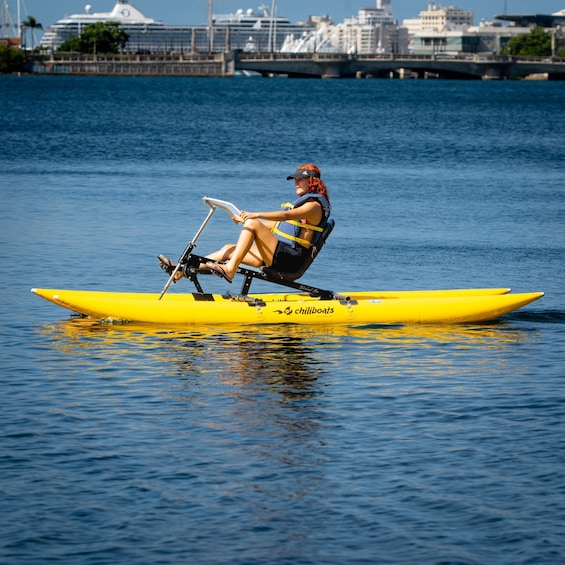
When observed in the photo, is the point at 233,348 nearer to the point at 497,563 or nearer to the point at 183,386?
the point at 183,386

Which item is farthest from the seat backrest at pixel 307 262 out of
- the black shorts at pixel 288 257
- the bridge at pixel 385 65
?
the bridge at pixel 385 65

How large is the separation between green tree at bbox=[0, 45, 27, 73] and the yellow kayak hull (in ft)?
519

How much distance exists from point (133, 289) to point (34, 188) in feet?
49.6

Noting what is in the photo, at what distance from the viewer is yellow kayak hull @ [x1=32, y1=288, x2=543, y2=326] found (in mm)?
13961

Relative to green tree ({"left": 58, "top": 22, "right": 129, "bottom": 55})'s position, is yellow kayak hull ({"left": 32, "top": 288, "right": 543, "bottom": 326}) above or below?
below

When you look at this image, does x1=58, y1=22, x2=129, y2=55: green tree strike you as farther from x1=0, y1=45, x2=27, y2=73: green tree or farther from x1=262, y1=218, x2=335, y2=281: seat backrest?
x1=262, y1=218, x2=335, y2=281: seat backrest

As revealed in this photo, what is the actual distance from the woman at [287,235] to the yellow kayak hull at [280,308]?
404mm

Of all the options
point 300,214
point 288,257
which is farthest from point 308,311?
point 300,214

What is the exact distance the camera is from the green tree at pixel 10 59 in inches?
6550

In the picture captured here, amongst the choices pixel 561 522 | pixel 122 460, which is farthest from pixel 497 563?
pixel 122 460

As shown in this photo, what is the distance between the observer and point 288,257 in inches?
551

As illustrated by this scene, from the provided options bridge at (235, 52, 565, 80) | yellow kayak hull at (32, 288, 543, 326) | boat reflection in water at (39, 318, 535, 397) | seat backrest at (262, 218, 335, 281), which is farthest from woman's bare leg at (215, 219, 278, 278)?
bridge at (235, 52, 565, 80)

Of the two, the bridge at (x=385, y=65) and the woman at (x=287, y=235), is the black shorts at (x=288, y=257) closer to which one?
the woman at (x=287, y=235)

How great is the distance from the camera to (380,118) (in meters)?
74.5
